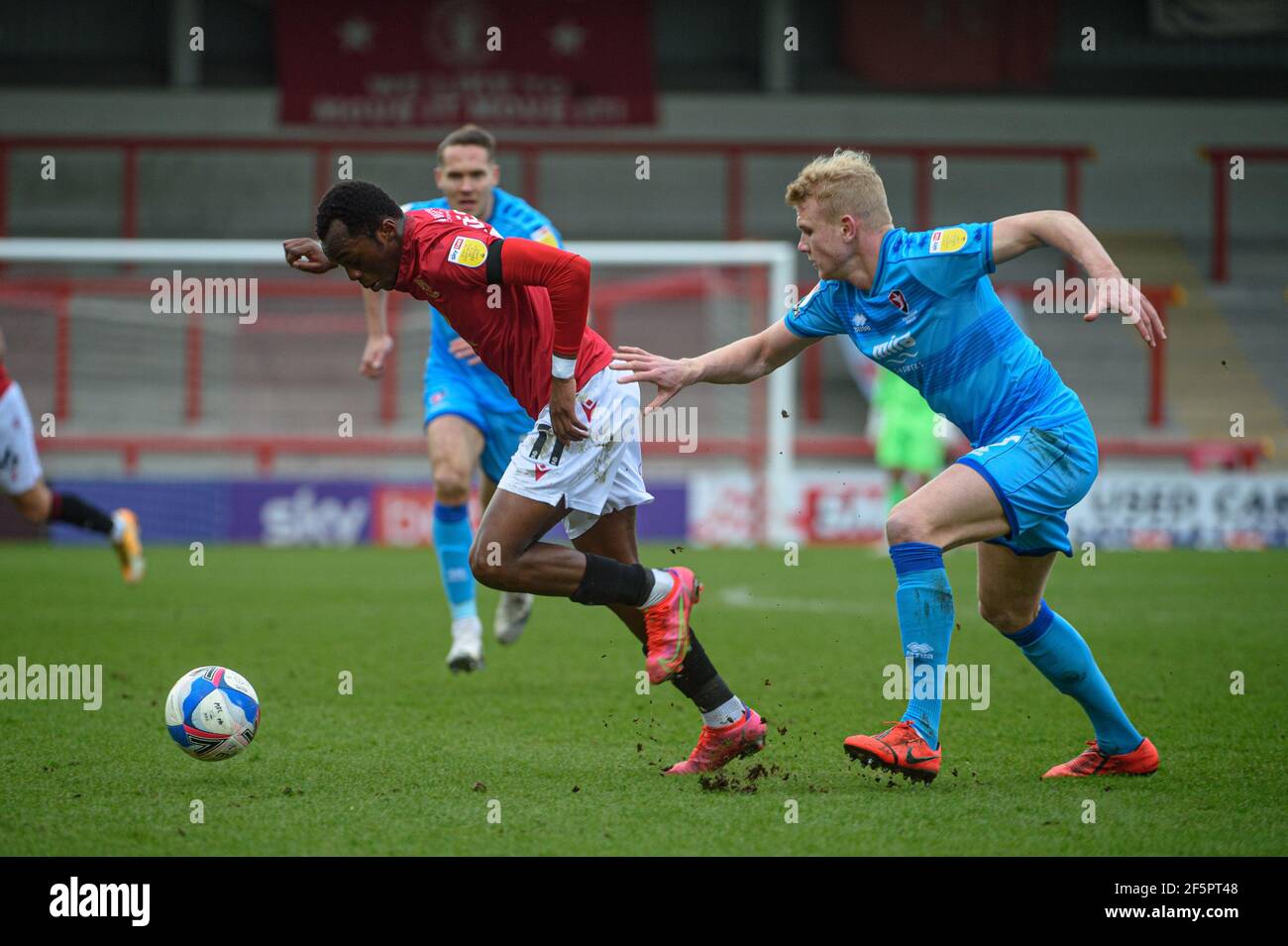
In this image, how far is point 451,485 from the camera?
23.6 feet

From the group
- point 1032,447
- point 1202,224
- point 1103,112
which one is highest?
point 1103,112

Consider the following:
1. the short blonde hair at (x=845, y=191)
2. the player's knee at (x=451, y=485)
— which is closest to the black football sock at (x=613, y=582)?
the short blonde hair at (x=845, y=191)

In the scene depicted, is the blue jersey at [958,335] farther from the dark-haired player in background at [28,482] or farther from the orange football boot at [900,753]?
the dark-haired player in background at [28,482]

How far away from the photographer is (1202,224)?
85.7 ft

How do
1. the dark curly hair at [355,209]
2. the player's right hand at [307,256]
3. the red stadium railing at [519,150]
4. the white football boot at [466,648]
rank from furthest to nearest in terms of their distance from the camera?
the red stadium railing at [519,150]
the white football boot at [466,648]
the player's right hand at [307,256]
the dark curly hair at [355,209]

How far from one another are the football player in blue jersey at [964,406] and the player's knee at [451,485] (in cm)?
227

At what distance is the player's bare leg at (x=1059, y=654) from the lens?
4848 millimetres

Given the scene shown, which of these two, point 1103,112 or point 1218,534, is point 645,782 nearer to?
point 1218,534

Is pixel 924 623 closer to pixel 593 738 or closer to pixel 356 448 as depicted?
pixel 593 738

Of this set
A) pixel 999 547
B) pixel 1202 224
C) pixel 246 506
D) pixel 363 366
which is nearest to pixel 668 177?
pixel 1202 224

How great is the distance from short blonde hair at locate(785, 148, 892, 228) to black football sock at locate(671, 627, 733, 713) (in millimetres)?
1423

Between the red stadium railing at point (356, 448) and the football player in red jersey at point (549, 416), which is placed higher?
the football player in red jersey at point (549, 416)

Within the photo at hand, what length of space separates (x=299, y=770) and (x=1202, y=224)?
24.2 meters

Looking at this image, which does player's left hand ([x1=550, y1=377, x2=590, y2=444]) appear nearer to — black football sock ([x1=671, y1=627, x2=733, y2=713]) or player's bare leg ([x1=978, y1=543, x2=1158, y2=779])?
black football sock ([x1=671, y1=627, x2=733, y2=713])
